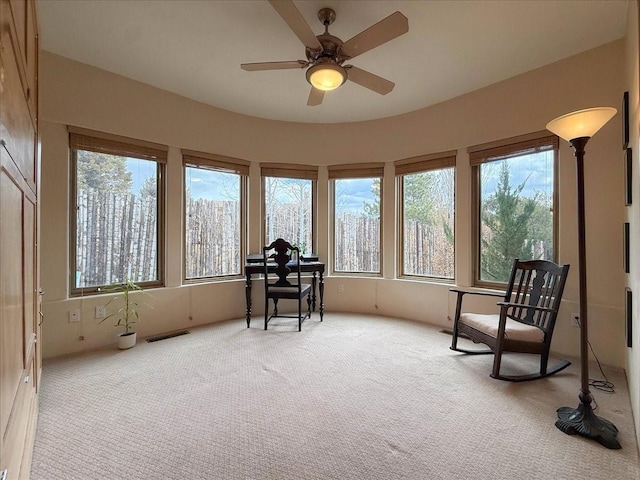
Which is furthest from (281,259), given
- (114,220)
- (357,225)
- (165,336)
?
(114,220)

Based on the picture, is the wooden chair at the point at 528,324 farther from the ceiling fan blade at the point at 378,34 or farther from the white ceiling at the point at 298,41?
the ceiling fan blade at the point at 378,34

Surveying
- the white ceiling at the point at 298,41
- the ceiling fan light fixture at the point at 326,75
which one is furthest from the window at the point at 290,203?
the ceiling fan light fixture at the point at 326,75

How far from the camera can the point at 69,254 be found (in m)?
2.85

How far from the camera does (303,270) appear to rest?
3.99 metres

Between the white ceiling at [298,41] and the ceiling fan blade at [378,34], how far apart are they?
304 mm

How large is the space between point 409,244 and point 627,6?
274cm

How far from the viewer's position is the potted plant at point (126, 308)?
118 inches

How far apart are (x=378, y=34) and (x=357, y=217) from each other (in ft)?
8.66

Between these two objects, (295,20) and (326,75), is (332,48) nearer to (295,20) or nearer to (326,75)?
(326,75)

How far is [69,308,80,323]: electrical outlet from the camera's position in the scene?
2.81 metres

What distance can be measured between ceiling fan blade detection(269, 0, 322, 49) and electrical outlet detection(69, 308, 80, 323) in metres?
3.05

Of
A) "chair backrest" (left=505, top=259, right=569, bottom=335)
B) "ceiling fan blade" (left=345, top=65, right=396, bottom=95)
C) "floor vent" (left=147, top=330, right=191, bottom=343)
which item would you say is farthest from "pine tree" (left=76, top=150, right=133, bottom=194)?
"chair backrest" (left=505, top=259, right=569, bottom=335)

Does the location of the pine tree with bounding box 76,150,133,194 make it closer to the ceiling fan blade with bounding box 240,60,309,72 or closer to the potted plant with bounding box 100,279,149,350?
the potted plant with bounding box 100,279,149,350

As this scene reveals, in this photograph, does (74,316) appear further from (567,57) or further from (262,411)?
(567,57)
